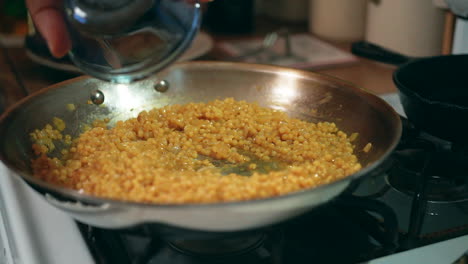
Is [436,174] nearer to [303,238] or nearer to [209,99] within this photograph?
[303,238]

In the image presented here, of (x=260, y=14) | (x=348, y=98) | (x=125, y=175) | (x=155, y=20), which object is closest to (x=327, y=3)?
(x=260, y=14)

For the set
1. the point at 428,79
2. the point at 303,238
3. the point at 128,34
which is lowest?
the point at 303,238

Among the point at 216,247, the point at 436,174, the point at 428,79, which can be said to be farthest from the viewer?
the point at 428,79

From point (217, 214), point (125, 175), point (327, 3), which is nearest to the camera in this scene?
point (217, 214)

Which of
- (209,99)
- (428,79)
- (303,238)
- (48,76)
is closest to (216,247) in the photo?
(303,238)

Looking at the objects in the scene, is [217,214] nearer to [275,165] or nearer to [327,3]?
[275,165]

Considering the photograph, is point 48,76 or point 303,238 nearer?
point 303,238
